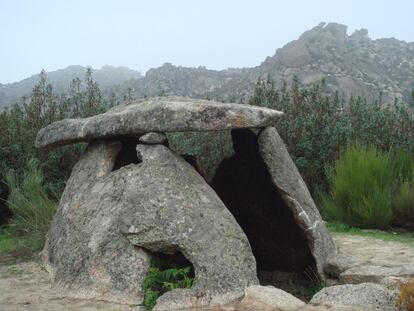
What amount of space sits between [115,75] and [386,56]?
5371 centimetres

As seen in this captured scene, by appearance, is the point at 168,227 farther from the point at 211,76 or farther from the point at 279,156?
the point at 211,76

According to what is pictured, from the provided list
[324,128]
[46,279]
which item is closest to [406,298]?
[46,279]

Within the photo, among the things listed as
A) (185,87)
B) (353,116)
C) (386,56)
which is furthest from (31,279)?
(386,56)

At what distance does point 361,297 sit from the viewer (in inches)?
156

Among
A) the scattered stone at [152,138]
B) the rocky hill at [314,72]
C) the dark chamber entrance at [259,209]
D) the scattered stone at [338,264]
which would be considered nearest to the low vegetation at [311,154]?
the dark chamber entrance at [259,209]

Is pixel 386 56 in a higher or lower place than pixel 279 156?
higher

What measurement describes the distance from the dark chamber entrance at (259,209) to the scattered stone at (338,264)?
0.59 meters

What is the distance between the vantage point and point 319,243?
18.8ft

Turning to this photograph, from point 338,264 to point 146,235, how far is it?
204 centimetres

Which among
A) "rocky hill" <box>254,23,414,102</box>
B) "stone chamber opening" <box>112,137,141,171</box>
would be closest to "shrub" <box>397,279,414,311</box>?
"stone chamber opening" <box>112,137,141,171</box>

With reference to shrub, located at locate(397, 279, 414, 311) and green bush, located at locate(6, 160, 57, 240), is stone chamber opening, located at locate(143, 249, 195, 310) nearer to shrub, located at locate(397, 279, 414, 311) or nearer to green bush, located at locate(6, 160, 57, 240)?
shrub, located at locate(397, 279, 414, 311)

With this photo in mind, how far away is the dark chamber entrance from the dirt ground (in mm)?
608

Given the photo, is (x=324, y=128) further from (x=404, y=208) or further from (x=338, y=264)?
(x=338, y=264)

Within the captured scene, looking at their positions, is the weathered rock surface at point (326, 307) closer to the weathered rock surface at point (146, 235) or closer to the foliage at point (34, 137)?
the weathered rock surface at point (146, 235)
